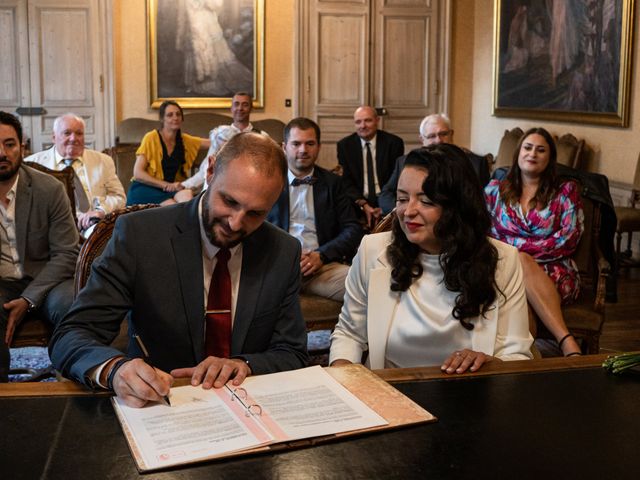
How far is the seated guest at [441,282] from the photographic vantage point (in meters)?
2.33

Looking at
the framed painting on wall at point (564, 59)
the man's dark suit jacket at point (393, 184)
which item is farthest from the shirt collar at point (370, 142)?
the framed painting on wall at point (564, 59)

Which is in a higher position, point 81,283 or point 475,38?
point 475,38

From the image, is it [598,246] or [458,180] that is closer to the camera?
[458,180]

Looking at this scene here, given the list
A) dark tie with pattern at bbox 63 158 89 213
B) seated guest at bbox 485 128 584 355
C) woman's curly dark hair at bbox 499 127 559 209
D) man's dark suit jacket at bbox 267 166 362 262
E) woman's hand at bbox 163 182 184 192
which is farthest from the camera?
woman's hand at bbox 163 182 184 192

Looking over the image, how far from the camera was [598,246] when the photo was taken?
4223mm

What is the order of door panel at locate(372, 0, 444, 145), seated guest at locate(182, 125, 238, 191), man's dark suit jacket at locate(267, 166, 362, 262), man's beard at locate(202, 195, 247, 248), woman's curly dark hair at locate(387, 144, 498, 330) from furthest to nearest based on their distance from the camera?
door panel at locate(372, 0, 444, 145) < seated guest at locate(182, 125, 238, 191) < man's dark suit jacket at locate(267, 166, 362, 262) < woman's curly dark hair at locate(387, 144, 498, 330) < man's beard at locate(202, 195, 247, 248)

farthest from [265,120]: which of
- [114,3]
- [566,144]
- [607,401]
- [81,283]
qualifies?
[607,401]

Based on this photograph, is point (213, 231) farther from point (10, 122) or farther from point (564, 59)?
point (564, 59)

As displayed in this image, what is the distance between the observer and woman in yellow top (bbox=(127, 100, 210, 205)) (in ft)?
22.5

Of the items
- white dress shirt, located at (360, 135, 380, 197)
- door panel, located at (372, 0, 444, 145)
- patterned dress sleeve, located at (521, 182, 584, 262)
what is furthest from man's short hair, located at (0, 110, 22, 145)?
door panel, located at (372, 0, 444, 145)

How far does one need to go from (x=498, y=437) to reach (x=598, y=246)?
9.63 ft

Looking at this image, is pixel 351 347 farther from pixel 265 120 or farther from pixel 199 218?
pixel 265 120

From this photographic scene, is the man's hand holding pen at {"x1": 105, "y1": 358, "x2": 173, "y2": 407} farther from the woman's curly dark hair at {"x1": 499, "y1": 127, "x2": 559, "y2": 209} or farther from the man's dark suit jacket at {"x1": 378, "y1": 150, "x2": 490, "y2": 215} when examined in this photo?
the man's dark suit jacket at {"x1": 378, "y1": 150, "x2": 490, "y2": 215}

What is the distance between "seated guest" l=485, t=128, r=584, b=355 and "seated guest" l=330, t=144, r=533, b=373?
1.47 m
